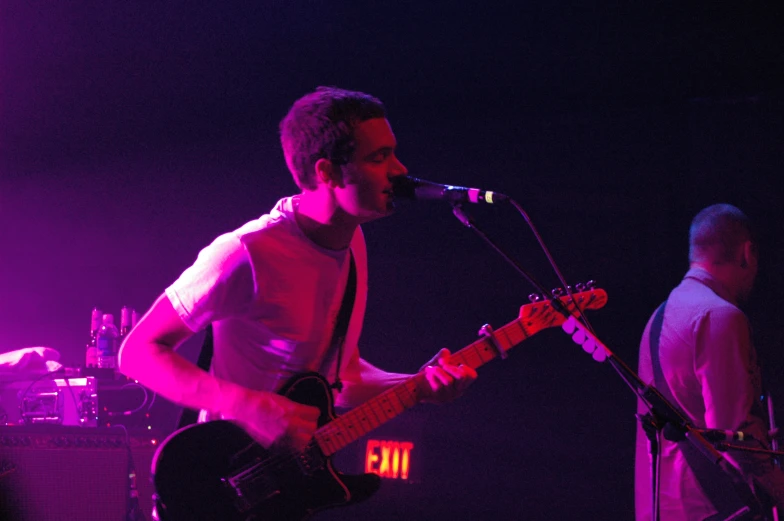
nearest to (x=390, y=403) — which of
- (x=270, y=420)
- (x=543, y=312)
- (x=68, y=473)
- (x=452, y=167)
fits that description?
(x=270, y=420)

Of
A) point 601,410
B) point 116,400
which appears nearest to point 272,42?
point 116,400

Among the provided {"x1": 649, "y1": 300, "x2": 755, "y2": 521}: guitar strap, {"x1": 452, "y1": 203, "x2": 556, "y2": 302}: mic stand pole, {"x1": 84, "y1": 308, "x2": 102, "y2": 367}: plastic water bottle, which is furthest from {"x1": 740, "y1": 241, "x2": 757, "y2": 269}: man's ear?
{"x1": 84, "y1": 308, "x2": 102, "y2": 367}: plastic water bottle

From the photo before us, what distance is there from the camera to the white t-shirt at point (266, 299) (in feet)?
8.50

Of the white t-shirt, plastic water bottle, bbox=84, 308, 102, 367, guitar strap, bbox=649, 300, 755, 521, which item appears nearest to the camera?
the white t-shirt

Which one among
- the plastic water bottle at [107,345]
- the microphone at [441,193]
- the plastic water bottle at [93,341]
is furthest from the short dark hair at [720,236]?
the plastic water bottle at [93,341]

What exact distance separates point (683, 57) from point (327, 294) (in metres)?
3.54

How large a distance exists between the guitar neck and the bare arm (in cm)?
11

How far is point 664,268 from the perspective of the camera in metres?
5.57

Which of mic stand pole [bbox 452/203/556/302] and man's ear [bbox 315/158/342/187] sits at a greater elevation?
man's ear [bbox 315/158/342/187]

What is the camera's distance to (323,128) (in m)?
2.87

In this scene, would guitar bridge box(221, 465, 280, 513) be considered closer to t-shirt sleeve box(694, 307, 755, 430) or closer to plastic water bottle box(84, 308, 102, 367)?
Answer: t-shirt sleeve box(694, 307, 755, 430)

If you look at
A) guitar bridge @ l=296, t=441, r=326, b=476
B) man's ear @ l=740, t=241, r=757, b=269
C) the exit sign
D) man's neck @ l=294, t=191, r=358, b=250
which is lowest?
the exit sign

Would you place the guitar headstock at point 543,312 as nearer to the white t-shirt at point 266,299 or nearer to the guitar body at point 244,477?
the white t-shirt at point 266,299

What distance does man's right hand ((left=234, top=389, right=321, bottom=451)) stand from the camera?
248cm
